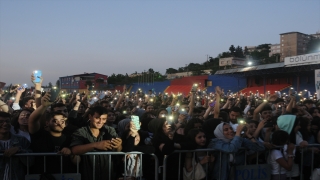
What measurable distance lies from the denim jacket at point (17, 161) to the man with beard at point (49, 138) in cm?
15

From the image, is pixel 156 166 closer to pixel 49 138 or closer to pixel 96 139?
pixel 96 139

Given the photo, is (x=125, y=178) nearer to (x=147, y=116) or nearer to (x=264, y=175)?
(x=264, y=175)

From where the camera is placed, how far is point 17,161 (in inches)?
160

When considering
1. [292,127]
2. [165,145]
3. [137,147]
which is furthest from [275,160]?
[137,147]

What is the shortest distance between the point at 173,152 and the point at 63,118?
1720mm

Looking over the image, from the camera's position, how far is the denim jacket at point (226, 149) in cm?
451

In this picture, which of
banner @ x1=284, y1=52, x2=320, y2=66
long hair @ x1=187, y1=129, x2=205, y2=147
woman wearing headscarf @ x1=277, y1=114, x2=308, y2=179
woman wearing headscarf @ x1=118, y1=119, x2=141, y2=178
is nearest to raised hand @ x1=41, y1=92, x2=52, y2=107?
woman wearing headscarf @ x1=118, y1=119, x2=141, y2=178

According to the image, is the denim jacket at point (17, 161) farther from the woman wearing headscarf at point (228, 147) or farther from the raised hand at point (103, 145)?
the woman wearing headscarf at point (228, 147)

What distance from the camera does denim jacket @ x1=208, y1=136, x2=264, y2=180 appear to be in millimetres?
4508

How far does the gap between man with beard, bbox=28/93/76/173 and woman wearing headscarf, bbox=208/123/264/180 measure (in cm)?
211

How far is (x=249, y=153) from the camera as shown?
490 centimetres

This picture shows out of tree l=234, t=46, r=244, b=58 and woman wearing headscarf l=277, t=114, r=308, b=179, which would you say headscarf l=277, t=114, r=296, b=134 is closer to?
woman wearing headscarf l=277, t=114, r=308, b=179

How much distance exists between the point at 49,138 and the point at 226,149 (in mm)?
2586

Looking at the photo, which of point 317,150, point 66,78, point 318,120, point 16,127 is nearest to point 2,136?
point 16,127
